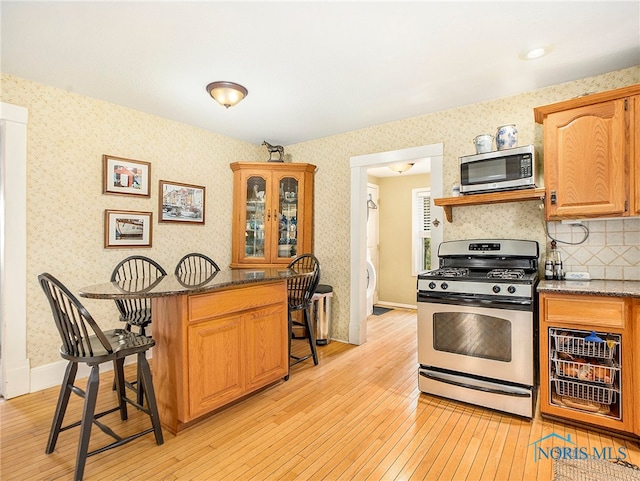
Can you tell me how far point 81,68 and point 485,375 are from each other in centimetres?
369

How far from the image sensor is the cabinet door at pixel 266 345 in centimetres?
248

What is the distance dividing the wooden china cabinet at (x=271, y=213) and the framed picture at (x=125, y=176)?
1.08 m

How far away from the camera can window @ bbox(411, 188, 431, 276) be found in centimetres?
576

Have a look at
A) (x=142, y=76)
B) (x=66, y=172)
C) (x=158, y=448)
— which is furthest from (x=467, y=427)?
(x=66, y=172)

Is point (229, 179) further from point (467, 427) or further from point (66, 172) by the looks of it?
point (467, 427)

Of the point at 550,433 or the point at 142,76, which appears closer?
the point at 550,433

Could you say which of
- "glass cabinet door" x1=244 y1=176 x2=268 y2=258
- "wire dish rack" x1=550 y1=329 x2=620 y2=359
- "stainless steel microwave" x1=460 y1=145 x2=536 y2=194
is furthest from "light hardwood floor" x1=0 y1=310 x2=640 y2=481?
"glass cabinet door" x1=244 y1=176 x2=268 y2=258

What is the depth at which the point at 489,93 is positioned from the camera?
293 cm

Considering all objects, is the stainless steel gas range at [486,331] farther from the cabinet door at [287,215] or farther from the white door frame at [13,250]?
the white door frame at [13,250]

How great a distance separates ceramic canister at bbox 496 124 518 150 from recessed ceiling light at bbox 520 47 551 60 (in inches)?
20.1

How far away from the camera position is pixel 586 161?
2361 mm

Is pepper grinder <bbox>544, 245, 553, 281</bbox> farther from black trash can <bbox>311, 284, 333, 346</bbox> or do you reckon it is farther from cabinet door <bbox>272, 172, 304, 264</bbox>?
cabinet door <bbox>272, 172, 304, 264</bbox>

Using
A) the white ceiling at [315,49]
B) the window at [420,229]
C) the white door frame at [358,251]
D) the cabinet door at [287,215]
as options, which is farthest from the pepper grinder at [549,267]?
the window at [420,229]

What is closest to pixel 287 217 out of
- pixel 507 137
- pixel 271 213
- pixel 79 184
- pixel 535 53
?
pixel 271 213
